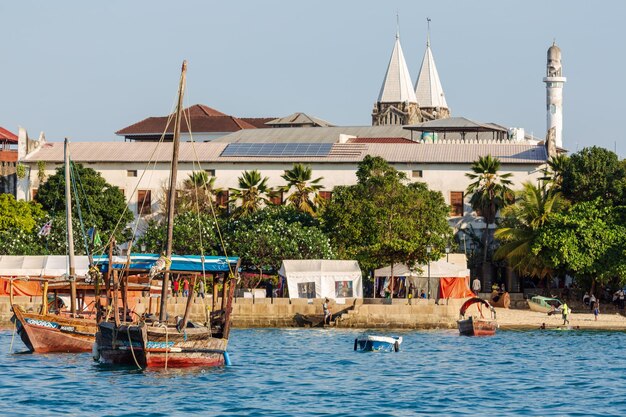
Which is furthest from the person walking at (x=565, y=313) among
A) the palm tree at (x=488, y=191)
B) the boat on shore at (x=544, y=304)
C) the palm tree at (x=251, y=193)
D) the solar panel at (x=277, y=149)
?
the solar panel at (x=277, y=149)

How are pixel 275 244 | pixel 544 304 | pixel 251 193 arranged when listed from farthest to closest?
pixel 251 193
pixel 275 244
pixel 544 304

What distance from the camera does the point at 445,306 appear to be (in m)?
64.8

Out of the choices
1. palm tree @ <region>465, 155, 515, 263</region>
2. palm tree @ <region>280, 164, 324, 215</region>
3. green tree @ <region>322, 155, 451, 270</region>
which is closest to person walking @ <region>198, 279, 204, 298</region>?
green tree @ <region>322, 155, 451, 270</region>

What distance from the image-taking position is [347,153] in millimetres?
89875

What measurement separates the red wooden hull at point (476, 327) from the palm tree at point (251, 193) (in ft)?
80.6

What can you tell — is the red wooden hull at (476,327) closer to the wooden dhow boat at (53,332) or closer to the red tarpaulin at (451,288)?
the red tarpaulin at (451,288)

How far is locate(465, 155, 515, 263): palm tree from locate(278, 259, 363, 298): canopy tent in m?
16.0

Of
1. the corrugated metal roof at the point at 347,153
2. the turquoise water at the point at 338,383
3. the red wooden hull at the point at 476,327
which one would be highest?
the corrugated metal roof at the point at 347,153

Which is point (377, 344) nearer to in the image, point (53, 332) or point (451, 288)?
point (53, 332)

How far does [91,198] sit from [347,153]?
56.8ft

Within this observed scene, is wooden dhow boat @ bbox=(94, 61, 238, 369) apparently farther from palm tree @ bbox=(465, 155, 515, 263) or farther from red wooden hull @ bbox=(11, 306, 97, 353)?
palm tree @ bbox=(465, 155, 515, 263)

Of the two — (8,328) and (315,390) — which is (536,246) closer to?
(8,328)

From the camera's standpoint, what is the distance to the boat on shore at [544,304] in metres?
71.2

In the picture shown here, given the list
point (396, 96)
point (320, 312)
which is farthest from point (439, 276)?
point (396, 96)
